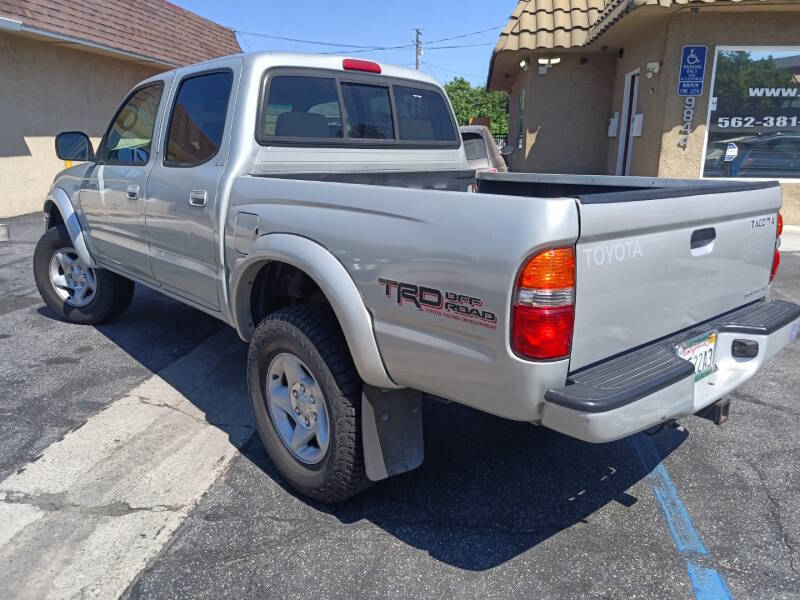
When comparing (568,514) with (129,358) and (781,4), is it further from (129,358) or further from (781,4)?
(781,4)

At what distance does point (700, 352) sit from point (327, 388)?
5.26 feet

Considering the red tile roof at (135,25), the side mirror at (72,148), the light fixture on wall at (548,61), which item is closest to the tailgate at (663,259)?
the side mirror at (72,148)

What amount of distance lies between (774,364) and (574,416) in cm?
359

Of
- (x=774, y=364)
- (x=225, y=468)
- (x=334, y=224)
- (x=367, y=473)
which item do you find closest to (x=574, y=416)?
(x=367, y=473)

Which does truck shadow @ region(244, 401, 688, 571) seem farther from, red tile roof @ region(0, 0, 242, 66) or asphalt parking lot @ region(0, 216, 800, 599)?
red tile roof @ region(0, 0, 242, 66)

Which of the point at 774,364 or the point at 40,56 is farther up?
the point at 40,56

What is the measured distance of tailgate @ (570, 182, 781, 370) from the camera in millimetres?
2117

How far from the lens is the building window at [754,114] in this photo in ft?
30.4

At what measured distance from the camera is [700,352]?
2.66 meters

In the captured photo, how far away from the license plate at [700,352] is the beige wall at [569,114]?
1031 centimetres

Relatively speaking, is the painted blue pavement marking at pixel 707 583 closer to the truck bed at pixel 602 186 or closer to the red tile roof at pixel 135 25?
the truck bed at pixel 602 186

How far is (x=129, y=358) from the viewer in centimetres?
488

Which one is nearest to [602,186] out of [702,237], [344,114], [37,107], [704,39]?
[702,237]

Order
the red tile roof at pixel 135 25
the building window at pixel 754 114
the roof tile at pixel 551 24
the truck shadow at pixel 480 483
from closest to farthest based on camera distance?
1. the truck shadow at pixel 480 483
2. the building window at pixel 754 114
3. the roof tile at pixel 551 24
4. the red tile roof at pixel 135 25
